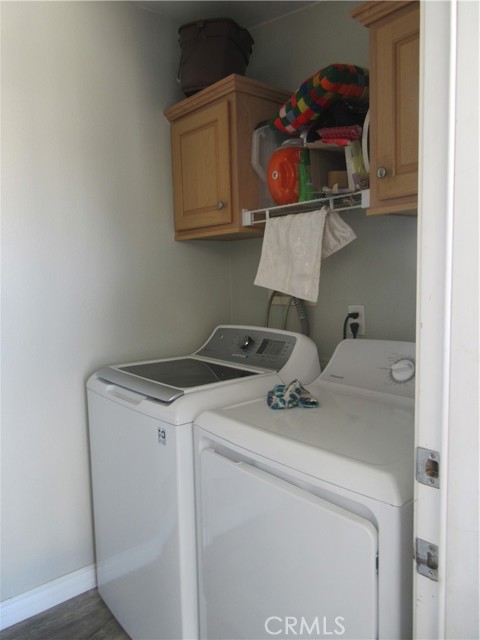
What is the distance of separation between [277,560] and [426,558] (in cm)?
47

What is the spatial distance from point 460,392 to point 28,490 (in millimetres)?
1757

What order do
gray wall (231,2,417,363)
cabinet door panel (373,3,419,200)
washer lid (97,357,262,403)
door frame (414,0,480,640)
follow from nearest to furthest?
door frame (414,0,480,640) → cabinet door panel (373,3,419,200) → washer lid (97,357,262,403) → gray wall (231,2,417,363)

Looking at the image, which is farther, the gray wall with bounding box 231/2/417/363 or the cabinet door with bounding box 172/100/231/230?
the cabinet door with bounding box 172/100/231/230

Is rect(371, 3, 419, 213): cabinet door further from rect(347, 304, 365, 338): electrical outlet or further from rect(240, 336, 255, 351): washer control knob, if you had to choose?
rect(240, 336, 255, 351): washer control knob

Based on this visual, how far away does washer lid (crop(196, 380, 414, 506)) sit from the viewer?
3.11 feet

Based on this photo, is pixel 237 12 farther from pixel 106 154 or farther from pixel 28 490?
pixel 28 490

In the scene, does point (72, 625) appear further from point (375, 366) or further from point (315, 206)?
point (315, 206)

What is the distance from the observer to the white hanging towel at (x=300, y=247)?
1.59m

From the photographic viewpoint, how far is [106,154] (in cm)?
201

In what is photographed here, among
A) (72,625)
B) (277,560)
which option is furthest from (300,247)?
(72,625)

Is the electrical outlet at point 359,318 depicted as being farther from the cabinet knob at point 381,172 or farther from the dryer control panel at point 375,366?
the cabinet knob at point 381,172

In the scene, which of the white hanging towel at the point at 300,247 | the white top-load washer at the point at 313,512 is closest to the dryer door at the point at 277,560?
the white top-load washer at the point at 313,512

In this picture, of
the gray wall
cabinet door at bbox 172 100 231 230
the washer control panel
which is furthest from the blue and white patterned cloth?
cabinet door at bbox 172 100 231 230

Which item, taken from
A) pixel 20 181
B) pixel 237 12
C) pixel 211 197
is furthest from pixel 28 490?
pixel 237 12
